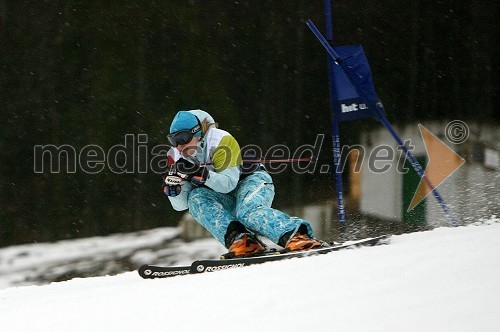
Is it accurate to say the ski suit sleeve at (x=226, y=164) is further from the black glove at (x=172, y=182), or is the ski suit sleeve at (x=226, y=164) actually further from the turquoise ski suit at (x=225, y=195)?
the black glove at (x=172, y=182)

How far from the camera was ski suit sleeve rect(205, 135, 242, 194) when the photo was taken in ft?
13.3

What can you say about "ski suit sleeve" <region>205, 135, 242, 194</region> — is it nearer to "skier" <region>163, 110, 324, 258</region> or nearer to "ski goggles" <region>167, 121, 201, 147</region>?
"skier" <region>163, 110, 324, 258</region>

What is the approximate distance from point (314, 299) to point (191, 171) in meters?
1.72

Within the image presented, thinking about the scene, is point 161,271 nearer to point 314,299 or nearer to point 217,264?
point 217,264

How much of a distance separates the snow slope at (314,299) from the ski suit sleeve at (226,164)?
1.11 meters

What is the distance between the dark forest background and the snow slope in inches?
187

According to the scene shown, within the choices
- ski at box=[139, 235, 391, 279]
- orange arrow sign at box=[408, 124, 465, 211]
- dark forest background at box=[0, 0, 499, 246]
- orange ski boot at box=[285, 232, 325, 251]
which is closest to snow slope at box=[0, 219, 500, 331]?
ski at box=[139, 235, 391, 279]

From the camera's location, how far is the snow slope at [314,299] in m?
2.07

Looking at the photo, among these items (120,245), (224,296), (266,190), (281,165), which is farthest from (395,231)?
(224,296)

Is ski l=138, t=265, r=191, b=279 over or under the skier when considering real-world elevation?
under

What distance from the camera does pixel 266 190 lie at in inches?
168

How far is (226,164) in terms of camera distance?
407 cm

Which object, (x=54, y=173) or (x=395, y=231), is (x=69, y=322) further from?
(x=395, y=231)

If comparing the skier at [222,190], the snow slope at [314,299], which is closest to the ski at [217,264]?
the skier at [222,190]
